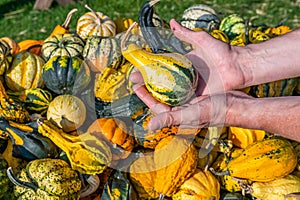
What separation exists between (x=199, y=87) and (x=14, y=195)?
113cm

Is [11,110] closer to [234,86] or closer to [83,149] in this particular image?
[83,149]

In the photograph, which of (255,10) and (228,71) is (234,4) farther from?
(228,71)

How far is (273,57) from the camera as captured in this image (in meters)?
2.78

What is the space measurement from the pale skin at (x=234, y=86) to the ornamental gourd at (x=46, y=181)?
0.50 meters

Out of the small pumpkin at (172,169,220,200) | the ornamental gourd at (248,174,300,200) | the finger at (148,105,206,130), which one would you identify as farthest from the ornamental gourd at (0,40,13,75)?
the ornamental gourd at (248,174,300,200)

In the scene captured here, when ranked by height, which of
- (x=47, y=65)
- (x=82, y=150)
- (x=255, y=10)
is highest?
(x=47, y=65)

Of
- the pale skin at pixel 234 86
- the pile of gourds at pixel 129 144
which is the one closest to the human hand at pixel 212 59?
the pale skin at pixel 234 86

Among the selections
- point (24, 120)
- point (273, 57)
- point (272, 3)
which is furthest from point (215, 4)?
point (24, 120)

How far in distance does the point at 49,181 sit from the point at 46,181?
1 cm

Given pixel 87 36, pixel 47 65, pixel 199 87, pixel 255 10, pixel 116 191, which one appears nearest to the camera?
pixel 116 191

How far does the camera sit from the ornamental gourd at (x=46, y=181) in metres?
2.32

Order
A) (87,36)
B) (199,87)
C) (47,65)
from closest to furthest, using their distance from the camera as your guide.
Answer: (199,87) → (47,65) → (87,36)

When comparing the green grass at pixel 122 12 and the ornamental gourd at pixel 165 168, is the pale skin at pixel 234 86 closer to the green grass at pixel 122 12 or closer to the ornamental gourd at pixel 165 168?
the ornamental gourd at pixel 165 168

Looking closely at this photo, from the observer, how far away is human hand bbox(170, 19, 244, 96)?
8.93ft
